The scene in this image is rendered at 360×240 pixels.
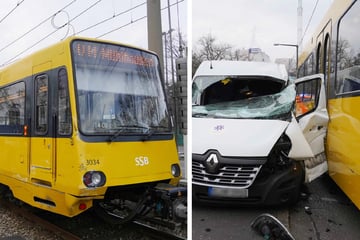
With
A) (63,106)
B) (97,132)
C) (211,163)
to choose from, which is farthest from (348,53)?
(63,106)

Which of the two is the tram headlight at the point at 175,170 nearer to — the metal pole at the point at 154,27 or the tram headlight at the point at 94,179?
the tram headlight at the point at 94,179

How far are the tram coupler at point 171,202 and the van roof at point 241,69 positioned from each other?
1.45m

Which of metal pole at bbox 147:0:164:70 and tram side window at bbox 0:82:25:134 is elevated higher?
metal pole at bbox 147:0:164:70

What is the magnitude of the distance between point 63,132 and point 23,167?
4.04 feet

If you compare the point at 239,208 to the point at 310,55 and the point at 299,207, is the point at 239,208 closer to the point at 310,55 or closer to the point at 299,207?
the point at 299,207

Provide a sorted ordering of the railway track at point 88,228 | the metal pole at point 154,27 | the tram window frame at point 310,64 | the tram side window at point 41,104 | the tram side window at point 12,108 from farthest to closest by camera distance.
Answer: the tram window frame at point 310,64 → the tram side window at point 12,108 → the metal pole at point 154,27 → the railway track at point 88,228 → the tram side window at point 41,104

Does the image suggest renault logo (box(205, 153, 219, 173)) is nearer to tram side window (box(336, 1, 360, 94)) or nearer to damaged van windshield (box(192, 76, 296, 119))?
damaged van windshield (box(192, 76, 296, 119))

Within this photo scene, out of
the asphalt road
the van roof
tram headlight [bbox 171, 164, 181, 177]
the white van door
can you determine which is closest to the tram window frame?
the white van door

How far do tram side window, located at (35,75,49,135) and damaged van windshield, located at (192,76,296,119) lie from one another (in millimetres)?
2395

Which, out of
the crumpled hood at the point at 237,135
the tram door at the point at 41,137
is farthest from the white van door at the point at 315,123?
the tram door at the point at 41,137

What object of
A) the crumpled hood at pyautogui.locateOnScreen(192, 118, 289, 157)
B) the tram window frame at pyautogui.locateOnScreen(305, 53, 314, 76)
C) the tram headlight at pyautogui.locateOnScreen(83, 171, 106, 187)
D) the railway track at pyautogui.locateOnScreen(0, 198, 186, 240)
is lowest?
the railway track at pyautogui.locateOnScreen(0, 198, 186, 240)

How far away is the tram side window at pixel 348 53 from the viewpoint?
3697mm

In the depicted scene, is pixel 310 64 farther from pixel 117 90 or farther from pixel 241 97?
pixel 241 97

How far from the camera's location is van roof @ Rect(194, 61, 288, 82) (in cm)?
217
